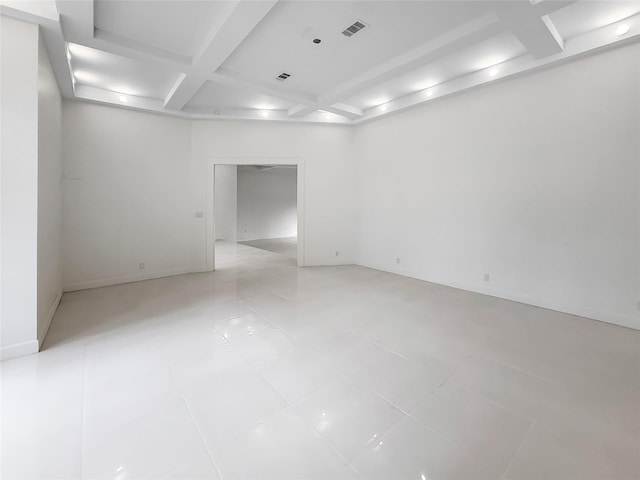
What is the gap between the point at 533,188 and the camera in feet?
12.3

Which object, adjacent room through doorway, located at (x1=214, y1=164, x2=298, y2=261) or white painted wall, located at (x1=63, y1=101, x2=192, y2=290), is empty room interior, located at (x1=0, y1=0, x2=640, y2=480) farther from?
adjacent room through doorway, located at (x1=214, y1=164, x2=298, y2=261)

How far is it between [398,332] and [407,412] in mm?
1191

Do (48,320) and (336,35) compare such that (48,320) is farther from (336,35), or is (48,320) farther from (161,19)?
(336,35)

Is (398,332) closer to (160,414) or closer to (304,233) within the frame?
(160,414)

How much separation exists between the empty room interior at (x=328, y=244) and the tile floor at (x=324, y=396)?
2 centimetres

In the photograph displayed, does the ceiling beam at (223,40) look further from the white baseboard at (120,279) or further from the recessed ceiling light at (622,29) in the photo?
the recessed ceiling light at (622,29)

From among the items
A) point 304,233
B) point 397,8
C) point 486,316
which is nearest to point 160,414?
point 486,316

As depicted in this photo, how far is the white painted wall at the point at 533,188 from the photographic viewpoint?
10.3 ft

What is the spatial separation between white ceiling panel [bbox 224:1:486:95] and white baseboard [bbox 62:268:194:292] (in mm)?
3721

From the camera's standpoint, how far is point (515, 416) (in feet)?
5.71

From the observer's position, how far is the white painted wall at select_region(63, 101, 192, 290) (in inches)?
171

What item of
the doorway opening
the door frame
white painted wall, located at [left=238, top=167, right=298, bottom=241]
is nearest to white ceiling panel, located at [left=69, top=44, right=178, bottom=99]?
the door frame

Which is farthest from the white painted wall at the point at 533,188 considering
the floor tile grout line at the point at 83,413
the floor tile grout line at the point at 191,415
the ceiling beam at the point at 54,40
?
the ceiling beam at the point at 54,40

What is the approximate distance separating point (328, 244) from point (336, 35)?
3.97 meters
